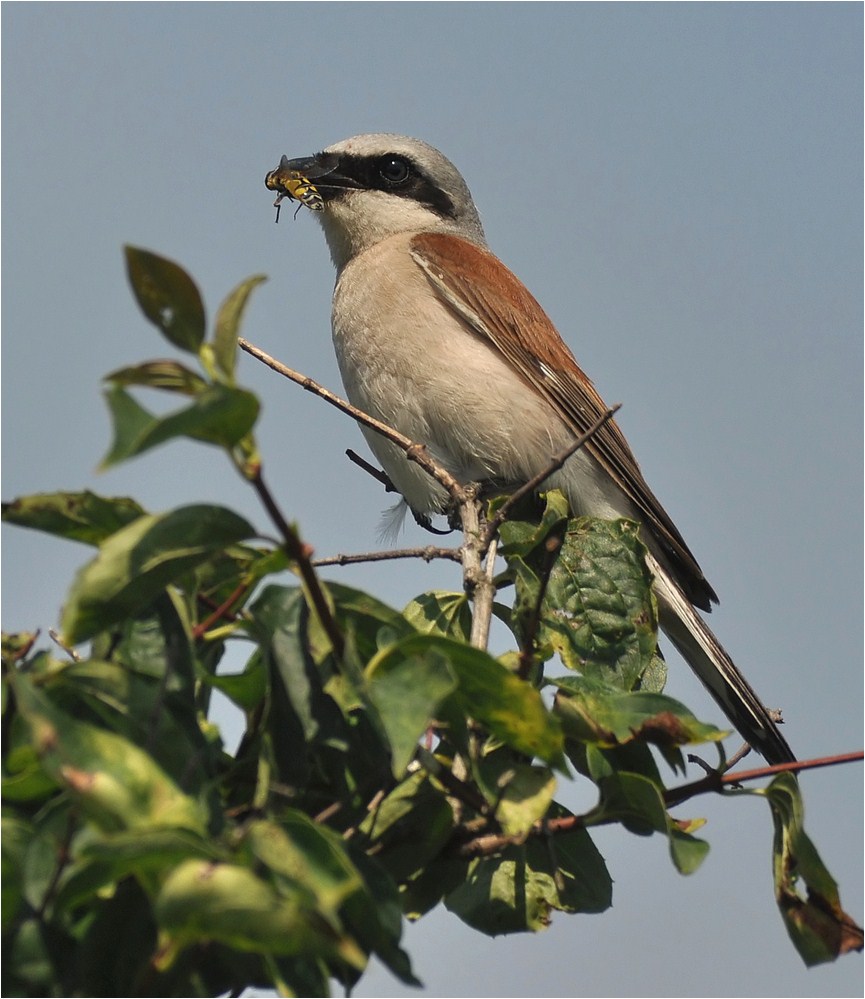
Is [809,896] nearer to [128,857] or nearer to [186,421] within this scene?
[128,857]

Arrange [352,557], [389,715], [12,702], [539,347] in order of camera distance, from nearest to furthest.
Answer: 1. [389,715]
2. [12,702]
3. [352,557]
4. [539,347]

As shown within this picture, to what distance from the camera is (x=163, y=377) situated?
1249 millimetres

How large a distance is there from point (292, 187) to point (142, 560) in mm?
3694

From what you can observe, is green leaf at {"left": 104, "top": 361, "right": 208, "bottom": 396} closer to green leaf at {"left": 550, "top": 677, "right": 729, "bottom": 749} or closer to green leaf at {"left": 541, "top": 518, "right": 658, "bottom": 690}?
green leaf at {"left": 550, "top": 677, "right": 729, "bottom": 749}

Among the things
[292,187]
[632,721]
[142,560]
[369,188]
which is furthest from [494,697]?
[369,188]

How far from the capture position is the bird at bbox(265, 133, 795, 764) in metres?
3.91

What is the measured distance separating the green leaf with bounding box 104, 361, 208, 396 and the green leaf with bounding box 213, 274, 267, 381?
3 cm

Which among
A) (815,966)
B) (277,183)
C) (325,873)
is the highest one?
(277,183)

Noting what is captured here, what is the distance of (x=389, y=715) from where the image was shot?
4.43 ft

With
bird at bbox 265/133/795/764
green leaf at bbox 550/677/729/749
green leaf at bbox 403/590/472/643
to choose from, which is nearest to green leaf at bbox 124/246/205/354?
green leaf at bbox 550/677/729/749

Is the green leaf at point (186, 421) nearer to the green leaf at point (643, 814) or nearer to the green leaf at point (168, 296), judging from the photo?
the green leaf at point (168, 296)

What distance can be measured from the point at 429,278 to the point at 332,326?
1.32 ft

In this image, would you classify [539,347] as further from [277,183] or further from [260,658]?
[260,658]

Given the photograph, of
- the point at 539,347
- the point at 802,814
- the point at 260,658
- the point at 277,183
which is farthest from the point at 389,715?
the point at 277,183
